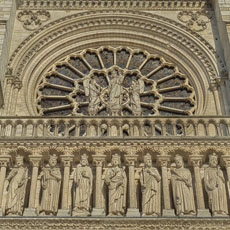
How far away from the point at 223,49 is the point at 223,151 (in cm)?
380

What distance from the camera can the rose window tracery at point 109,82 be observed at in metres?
11.9

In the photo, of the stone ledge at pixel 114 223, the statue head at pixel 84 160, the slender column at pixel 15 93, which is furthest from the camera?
the slender column at pixel 15 93

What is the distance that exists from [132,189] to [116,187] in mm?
281

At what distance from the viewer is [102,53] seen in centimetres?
1329

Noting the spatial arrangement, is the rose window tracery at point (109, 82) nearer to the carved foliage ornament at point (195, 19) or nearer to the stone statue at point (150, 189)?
the carved foliage ornament at point (195, 19)

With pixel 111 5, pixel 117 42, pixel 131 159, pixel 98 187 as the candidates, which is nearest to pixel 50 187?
pixel 98 187

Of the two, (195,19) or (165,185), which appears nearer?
(165,185)

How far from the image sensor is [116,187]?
8.61 meters

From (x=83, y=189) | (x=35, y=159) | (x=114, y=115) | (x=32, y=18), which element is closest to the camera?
(x=83, y=189)

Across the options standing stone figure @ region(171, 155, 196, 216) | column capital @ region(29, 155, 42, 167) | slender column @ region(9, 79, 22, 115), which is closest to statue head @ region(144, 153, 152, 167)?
standing stone figure @ region(171, 155, 196, 216)

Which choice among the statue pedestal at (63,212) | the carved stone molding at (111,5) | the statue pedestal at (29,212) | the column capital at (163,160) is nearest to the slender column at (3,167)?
the statue pedestal at (29,212)

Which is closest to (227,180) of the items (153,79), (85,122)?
(85,122)

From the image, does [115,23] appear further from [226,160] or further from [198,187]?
[198,187]

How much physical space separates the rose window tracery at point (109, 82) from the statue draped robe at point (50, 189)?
9.09ft
